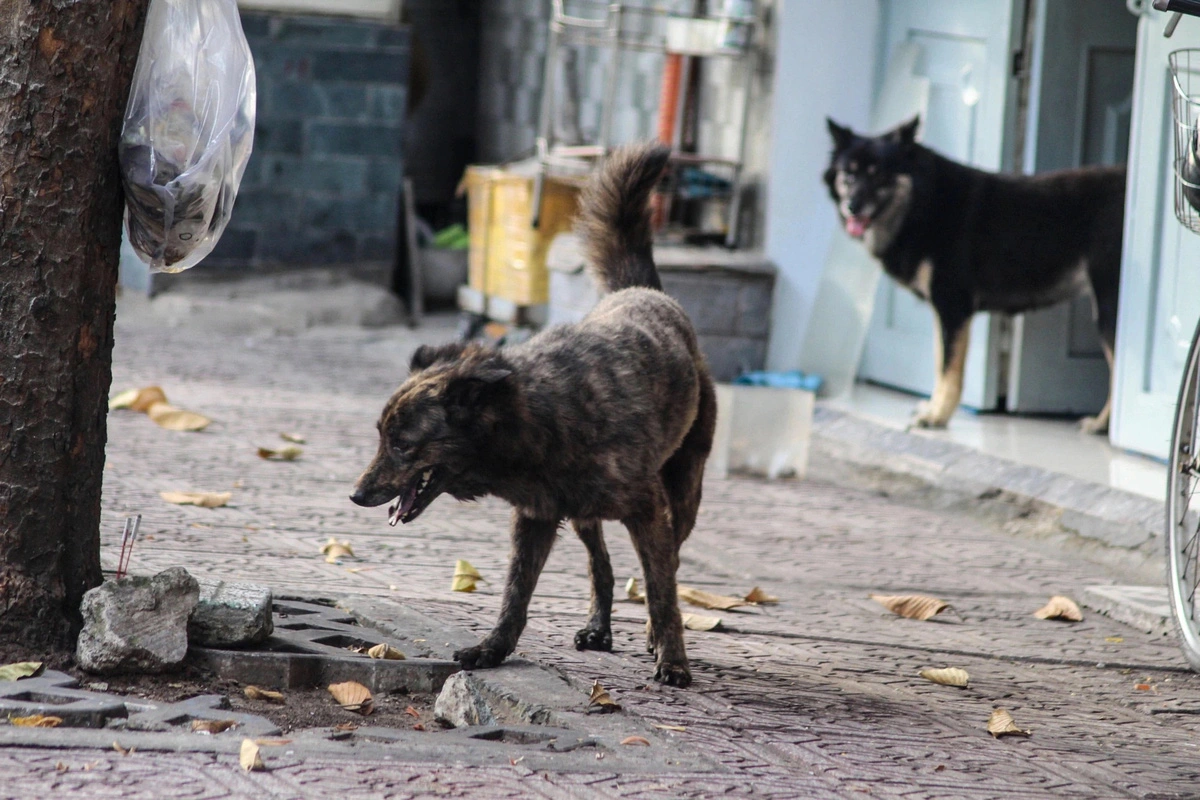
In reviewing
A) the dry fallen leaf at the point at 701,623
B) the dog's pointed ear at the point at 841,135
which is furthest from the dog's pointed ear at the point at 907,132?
the dry fallen leaf at the point at 701,623

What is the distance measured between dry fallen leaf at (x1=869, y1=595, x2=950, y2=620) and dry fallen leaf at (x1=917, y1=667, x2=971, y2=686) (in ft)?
2.61

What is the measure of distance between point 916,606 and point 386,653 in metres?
2.11

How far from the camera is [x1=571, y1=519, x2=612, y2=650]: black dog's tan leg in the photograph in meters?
4.34

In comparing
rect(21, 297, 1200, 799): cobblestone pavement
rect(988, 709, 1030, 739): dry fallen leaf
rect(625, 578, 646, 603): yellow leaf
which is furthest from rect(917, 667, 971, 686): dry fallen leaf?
rect(625, 578, 646, 603): yellow leaf

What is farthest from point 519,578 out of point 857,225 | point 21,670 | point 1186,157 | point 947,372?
point 857,225

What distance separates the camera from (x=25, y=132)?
139 inches

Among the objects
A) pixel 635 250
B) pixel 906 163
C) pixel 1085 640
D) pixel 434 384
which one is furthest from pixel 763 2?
pixel 434 384

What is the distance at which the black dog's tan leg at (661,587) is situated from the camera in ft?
13.2

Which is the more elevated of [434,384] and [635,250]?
[635,250]

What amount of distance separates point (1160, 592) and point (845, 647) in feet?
5.05

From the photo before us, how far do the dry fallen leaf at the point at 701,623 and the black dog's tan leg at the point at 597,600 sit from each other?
486 millimetres

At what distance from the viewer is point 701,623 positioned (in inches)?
189

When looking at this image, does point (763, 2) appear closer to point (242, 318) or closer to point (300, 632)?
point (242, 318)

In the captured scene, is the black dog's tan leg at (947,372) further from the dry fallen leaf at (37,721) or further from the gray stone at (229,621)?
the dry fallen leaf at (37,721)
